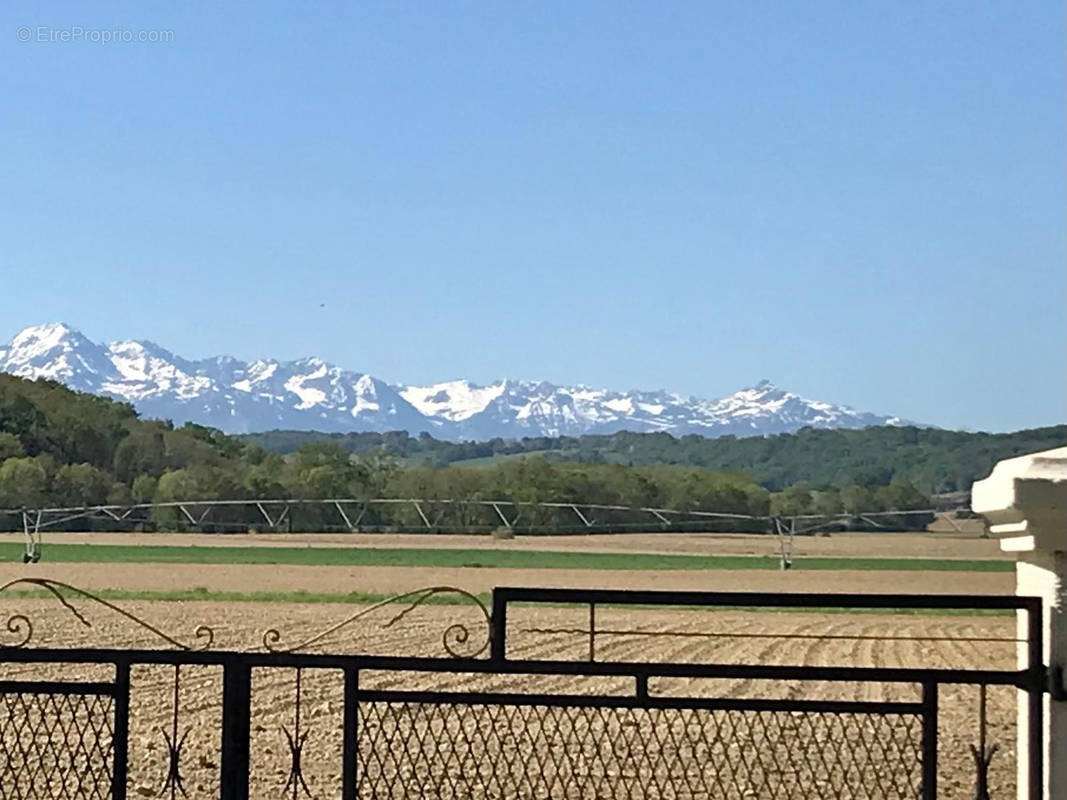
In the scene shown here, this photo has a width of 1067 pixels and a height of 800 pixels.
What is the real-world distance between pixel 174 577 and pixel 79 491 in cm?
4342

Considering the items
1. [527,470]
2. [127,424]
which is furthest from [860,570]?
[127,424]

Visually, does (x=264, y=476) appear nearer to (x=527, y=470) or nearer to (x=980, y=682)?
(x=527, y=470)

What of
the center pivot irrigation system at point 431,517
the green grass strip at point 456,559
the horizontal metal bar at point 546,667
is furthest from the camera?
the center pivot irrigation system at point 431,517

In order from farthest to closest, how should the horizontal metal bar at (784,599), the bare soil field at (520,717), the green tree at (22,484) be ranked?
the green tree at (22,484)
the bare soil field at (520,717)
the horizontal metal bar at (784,599)

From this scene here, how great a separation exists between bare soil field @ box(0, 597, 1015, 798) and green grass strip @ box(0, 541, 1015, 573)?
23394mm

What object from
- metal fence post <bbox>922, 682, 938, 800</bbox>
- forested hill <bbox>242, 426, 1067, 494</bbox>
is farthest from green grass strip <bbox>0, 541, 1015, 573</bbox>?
forested hill <bbox>242, 426, 1067, 494</bbox>

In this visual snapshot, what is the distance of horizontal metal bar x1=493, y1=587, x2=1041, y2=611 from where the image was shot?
12.9 feet

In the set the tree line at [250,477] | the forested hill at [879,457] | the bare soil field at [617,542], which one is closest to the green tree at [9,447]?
the tree line at [250,477]

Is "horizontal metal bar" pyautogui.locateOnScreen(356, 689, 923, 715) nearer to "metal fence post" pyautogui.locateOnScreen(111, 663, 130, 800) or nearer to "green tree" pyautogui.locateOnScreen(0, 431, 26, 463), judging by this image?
"metal fence post" pyautogui.locateOnScreen(111, 663, 130, 800)

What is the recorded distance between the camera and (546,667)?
4117 mm

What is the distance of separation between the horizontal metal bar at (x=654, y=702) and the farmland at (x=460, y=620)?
0.48ft

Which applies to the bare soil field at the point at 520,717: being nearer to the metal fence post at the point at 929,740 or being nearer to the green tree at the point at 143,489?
the metal fence post at the point at 929,740

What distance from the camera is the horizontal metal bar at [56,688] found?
418cm

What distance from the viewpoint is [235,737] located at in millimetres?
4125
